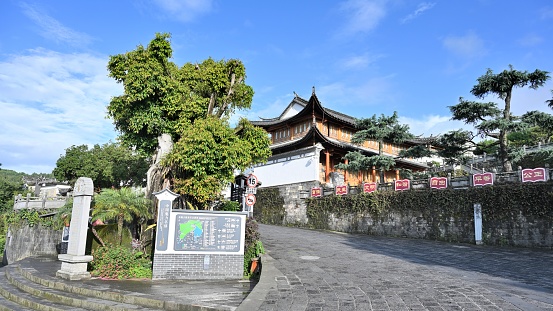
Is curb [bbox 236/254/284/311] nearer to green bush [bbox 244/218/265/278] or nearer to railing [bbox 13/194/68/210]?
green bush [bbox 244/218/265/278]

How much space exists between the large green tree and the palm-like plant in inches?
64.8

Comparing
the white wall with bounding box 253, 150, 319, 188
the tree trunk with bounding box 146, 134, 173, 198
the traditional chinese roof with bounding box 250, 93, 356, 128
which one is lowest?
the tree trunk with bounding box 146, 134, 173, 198

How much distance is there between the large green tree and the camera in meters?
11.4

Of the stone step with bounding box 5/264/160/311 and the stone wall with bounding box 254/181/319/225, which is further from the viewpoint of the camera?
the stone wall with bounding box 254/181/319/225

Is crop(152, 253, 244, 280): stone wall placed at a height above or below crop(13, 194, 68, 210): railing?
below

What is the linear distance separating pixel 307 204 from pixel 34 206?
17.2m

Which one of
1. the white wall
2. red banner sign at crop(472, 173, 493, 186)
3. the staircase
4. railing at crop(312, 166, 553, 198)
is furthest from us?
the white wall

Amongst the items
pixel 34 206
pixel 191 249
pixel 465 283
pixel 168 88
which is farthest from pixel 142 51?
pixel 34 206

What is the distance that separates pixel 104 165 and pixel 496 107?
29.8m

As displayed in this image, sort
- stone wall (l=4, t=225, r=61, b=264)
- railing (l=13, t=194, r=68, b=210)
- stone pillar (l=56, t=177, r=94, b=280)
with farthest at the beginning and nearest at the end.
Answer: railing (l=13, t=194, r=68, b=210) < stone wall (l=4, t=225, r=61, b=264) < stone pillar (l=56, t=177, r=94, b=280)

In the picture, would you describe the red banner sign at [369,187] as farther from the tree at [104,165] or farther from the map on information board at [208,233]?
the tree at [104,165]

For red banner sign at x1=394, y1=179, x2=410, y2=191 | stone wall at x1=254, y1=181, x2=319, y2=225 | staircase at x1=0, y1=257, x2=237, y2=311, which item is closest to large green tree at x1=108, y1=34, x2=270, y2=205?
staircase at x1=0, y1=257, x2=237, y2=311

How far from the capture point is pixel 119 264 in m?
8.85

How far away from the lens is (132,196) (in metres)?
10.5
